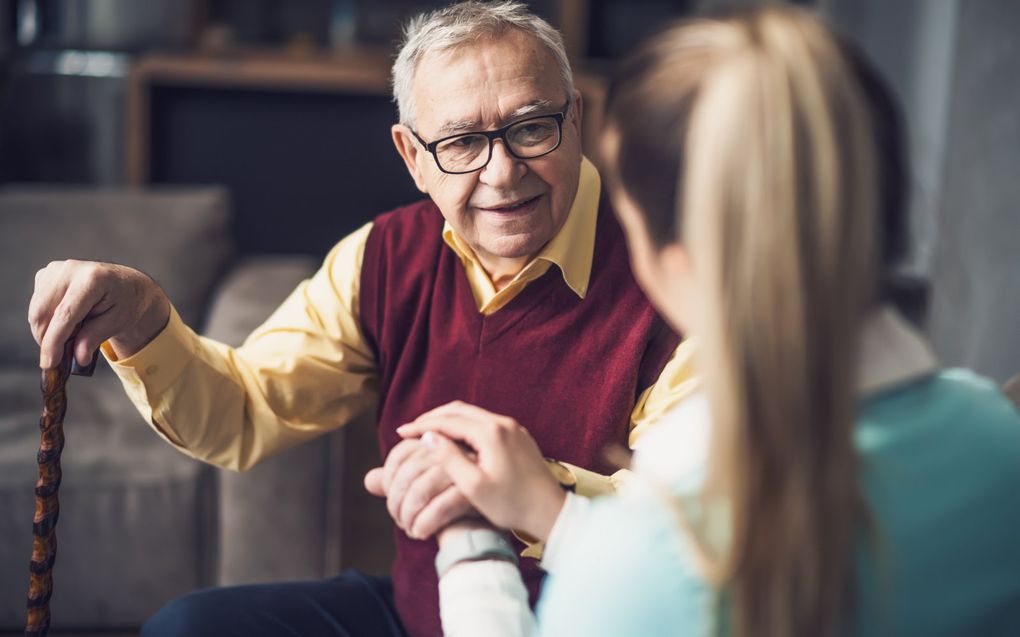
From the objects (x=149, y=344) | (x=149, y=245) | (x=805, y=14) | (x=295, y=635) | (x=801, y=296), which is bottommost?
(x=295, y=635)

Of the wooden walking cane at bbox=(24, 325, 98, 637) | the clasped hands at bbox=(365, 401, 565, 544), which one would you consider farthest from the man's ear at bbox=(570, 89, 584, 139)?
the wooden walking cane at bbox=(24, 325, 98, 637)

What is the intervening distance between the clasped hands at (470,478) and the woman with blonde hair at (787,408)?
157mm

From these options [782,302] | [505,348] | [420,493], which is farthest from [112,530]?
[782,302]

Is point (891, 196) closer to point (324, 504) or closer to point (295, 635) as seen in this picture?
point (295, 635)

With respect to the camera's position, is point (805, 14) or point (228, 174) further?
point (228, 174)

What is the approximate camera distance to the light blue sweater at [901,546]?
28.6 inches

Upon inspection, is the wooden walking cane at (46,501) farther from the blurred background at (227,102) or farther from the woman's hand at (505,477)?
the blurred background at (227,102)

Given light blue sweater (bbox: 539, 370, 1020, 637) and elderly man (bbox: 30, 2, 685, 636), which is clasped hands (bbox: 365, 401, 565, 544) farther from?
elderly man (bbox: 30, 2, 685, 636)

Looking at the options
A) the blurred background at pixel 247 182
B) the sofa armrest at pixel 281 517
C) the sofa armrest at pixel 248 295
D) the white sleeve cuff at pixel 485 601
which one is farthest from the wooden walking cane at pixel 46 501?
the sofa armrest at pixel 248 295

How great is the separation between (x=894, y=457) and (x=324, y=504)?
1561mm

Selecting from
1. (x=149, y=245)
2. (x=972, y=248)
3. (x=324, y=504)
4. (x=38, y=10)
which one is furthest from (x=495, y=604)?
(x=38, y=10)

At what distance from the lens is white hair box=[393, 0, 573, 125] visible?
131 centimetres

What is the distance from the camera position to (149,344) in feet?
4.23

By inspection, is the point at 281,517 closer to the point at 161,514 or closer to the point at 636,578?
the point at 161,514
